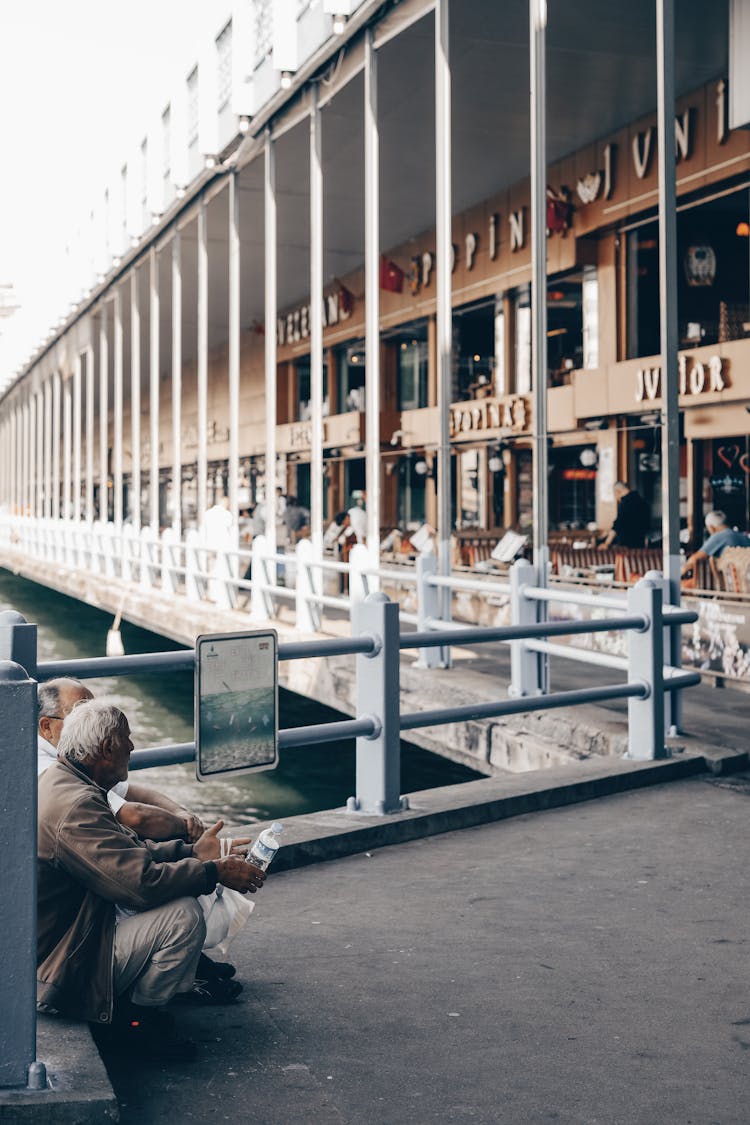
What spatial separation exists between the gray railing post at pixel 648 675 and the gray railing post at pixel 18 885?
4.88 metres

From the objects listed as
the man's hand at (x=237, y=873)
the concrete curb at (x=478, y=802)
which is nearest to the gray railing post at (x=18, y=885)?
the man's hand at (x=237, y=873)

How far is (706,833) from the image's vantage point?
20.3 ft

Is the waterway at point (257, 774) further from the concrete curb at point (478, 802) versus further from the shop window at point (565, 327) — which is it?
the shop window at point (565, 327)

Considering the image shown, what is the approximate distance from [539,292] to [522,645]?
285 centimetres

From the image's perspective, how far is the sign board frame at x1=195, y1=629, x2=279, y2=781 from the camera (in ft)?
17.1

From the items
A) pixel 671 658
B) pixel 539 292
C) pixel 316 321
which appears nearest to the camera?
pixel 671 658

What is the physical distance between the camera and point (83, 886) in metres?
3.63

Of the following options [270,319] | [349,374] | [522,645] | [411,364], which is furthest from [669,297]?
[349,374]

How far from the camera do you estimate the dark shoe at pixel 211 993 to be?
4.05m

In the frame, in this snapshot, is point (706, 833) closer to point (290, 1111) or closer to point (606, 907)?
point (606, 907)

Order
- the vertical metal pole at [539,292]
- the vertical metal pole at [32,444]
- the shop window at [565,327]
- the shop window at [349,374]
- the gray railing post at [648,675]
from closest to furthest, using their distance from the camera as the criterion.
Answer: the gray railing post at [648,675], the vertical metal pole at [539,292], the shop window at [565,327], the shop window at [349,374], the vertical metal pole at [32,444]

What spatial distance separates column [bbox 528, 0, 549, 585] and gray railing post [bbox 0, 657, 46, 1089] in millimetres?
7693

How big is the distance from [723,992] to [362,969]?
1.10 metres

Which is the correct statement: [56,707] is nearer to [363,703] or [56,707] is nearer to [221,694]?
[221,694]
